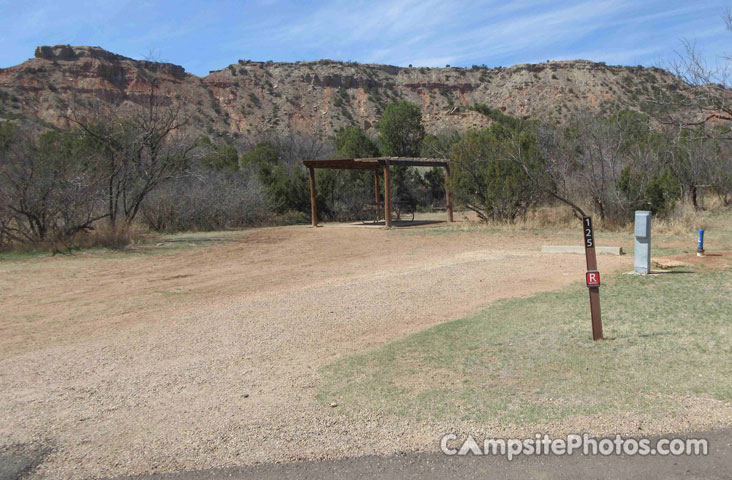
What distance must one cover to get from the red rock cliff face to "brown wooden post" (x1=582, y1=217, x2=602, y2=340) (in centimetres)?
5507

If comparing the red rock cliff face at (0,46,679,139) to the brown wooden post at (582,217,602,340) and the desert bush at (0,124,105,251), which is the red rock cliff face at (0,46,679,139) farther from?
the brown wooden post at (582,217,602,340)

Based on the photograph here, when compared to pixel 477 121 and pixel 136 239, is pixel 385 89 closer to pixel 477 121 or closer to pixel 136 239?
pixel 477 121

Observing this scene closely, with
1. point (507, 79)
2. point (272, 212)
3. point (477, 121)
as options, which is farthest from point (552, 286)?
point (507, 79)

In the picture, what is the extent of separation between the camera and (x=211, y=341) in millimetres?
6727

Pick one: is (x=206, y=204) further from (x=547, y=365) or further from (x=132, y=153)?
(x=547, y=365)

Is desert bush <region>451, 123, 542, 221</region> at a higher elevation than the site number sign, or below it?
higher

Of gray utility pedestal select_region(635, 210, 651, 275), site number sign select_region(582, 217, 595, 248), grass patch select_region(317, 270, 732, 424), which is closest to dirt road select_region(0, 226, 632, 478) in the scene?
grass patch select_region(317, 270, 732, 424)

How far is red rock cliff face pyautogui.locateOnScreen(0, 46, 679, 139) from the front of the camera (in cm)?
6103

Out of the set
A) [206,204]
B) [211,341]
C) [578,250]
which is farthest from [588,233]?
[206,204]

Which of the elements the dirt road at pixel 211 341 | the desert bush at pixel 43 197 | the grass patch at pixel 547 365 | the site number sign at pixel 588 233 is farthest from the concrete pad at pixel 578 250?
the desert bush at pixel 43 197

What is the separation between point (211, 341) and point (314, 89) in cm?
7009

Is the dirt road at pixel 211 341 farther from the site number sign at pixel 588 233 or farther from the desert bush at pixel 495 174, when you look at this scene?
the desert bush at pixel 495 174

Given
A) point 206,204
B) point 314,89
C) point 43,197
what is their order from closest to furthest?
point 43,197
point 206,204
point 314,89

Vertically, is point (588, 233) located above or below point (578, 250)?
above
